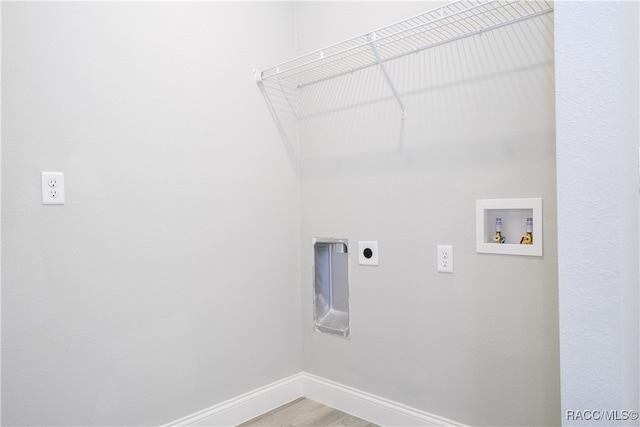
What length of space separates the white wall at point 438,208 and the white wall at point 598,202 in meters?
0.38

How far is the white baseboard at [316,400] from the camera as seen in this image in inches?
73.9

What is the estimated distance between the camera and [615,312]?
1067mm

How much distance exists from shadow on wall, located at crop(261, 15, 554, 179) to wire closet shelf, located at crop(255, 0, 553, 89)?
3 centimetres

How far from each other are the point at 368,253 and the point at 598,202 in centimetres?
110

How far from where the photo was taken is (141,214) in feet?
5.67

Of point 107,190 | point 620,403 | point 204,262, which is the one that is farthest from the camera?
point 204,262

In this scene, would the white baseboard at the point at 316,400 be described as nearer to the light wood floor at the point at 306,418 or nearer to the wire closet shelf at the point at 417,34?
the light wood floor at the point at 306,418

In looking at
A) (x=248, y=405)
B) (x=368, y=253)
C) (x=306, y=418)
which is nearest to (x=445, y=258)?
(x=368, y=253)

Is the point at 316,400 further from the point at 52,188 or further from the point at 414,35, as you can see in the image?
Result: the point at 414,35

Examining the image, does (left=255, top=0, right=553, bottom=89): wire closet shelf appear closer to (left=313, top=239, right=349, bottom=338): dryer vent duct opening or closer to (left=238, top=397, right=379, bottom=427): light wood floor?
(left=313, top=239, right=349, bottom=338): dryer vent duct opening

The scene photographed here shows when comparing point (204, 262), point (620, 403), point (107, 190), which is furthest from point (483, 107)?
point (107, 190)

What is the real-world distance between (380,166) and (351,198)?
9.0 inches

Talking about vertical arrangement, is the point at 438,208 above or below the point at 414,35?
below

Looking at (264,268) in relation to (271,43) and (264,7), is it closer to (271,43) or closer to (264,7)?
(271,43)
